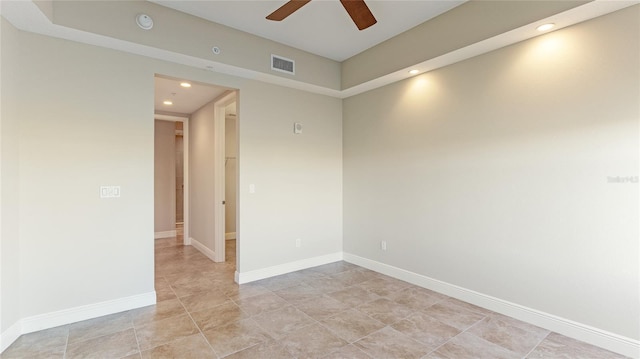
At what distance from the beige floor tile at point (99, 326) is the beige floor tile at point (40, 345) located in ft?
0.21

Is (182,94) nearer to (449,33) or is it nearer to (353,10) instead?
(353,10)

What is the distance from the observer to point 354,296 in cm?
332

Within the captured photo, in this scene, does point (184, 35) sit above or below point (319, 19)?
below

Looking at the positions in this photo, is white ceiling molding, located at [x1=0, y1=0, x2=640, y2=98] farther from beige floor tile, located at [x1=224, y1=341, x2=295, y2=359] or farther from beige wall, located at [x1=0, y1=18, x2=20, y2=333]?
beige floor tile, located at [x1=224, y1=341, x2=295, y2=359]

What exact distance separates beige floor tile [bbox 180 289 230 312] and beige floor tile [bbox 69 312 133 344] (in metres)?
0.53

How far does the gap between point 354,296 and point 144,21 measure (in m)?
3.58

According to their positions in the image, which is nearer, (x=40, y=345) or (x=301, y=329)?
(x=40, y=345)

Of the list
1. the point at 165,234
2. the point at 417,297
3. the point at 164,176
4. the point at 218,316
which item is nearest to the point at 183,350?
the point at 218,316

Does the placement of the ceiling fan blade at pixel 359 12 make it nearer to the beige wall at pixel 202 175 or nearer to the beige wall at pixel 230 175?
the beige wall at pixel 202 175

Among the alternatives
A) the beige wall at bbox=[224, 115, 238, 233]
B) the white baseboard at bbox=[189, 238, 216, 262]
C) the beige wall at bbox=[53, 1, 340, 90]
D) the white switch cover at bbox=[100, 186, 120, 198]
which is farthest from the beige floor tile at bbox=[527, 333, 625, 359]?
the beige wall at bbox=[224, 115, 238, 233]

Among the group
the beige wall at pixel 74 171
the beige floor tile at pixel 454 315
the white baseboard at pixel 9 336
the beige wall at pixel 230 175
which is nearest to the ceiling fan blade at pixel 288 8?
the beige wall at pixel 74 171

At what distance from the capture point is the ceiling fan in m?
2.25

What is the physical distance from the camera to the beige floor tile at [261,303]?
2.97 metres

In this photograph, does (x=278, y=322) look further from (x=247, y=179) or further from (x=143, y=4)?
(x=143, y=4)
